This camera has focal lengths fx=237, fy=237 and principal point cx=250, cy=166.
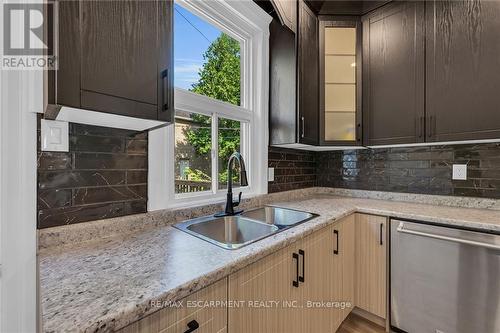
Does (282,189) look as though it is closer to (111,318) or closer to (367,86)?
(367,86)

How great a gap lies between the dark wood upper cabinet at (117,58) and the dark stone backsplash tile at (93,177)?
1.10ft

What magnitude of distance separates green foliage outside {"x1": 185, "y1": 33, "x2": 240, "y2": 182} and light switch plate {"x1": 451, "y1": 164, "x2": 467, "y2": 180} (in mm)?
1736

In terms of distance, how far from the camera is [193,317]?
0.70m

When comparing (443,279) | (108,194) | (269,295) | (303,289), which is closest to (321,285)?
(303,289)

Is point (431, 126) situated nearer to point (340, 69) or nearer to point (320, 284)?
point (340, 69)

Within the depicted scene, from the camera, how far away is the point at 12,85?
84 cm

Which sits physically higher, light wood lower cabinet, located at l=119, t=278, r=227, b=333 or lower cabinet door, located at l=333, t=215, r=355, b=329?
light wood lower cabinet, located at l=119, t=278, r=227, b=333

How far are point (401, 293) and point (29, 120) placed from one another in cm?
226

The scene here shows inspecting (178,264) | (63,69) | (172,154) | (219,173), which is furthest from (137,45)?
(219,173)

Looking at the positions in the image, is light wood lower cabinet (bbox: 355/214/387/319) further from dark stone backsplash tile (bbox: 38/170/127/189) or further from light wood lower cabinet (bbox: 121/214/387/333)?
dark stone backsplash tile (bbox: 38/170/127/189)

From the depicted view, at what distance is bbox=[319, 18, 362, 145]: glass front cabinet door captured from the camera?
6.79 ft

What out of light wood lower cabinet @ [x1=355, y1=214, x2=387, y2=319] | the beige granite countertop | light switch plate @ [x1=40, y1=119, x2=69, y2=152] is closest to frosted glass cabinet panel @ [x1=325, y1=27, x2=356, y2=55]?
light wood lower cabinet @ [x1=355, y1=214, x2=387, y2=319]

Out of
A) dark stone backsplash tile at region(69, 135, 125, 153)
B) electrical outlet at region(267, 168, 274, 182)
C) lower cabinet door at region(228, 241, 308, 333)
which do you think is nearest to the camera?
lower cabinet door at region(228, 241, 308, 333)

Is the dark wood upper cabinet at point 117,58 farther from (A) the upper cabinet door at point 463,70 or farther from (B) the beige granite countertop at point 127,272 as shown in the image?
(A) the upper cabinet door at point 463,70
